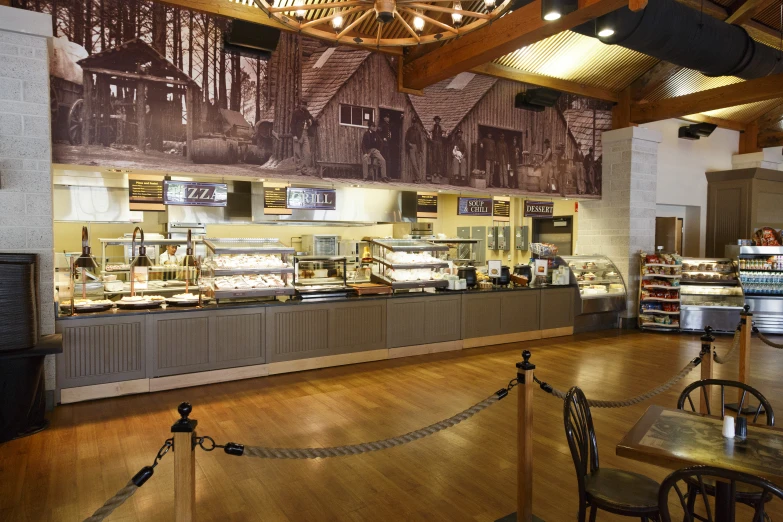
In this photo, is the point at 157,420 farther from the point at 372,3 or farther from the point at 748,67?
the point at 748,67

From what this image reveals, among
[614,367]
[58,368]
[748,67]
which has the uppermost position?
[748,67]

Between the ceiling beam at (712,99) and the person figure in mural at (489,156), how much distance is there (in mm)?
3619

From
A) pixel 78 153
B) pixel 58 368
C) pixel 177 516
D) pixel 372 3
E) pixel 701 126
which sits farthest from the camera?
pixel 701 126

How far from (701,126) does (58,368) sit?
42.4 feet

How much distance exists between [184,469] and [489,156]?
780 cm

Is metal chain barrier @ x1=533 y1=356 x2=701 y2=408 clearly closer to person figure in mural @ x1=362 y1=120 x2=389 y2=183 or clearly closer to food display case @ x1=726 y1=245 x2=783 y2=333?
person figure in mural @ x1=362 y1=120 x2=389 y2=183

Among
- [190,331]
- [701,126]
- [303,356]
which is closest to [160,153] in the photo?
[190,331]

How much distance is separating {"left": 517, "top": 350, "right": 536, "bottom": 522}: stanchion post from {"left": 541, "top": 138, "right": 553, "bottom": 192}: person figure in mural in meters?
7.28

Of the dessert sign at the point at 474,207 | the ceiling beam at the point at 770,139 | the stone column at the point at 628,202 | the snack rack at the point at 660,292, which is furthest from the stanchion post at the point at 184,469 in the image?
the ceiling beam at the point at 770,139

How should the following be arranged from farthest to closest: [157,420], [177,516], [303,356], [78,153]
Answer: [303,356]
[78,153]
[157,420]
[177,516]

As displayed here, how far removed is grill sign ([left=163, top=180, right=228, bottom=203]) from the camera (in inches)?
251

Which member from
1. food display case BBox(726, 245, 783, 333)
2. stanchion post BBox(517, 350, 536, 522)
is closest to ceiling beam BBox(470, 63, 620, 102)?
food display case BBox(726, 245, 783, 333)

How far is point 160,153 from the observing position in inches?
239

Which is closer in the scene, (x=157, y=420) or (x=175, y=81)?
(x=157, y=420)
